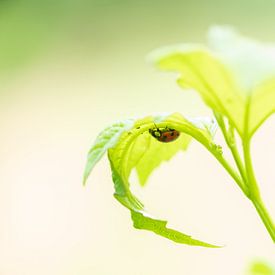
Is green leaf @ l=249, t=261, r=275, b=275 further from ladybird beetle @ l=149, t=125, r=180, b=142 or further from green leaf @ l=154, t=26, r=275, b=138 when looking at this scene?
ladybird beetle @ l=149, t=125, r=180, b=142

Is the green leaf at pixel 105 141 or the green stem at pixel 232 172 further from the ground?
the green leaf at pixel 105 141

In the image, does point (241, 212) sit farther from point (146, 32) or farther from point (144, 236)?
point (146, 32)

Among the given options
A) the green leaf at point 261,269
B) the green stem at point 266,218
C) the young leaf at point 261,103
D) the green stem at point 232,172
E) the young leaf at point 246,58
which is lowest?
the green leaf at point 261,269

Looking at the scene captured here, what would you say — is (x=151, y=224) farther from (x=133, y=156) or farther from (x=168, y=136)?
(x=168, y=136)

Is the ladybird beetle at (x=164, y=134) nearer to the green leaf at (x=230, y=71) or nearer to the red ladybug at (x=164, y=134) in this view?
the red ladybug at (x=164, y=134)

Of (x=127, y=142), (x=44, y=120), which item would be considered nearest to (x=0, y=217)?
(x=44, y=120)

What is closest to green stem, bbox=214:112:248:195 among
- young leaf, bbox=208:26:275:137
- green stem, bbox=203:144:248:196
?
green stem, bbox=203:144:248:196

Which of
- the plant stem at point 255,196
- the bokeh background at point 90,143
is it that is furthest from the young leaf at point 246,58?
the bokeh background at point 90,143

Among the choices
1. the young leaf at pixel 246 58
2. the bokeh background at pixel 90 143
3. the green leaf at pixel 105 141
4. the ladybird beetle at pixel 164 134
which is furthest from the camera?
the bokeh background at pixel 90 143
